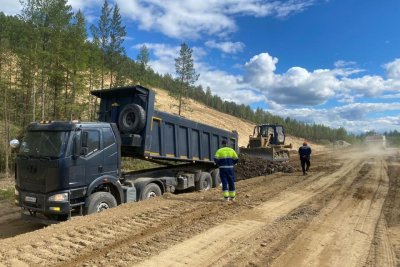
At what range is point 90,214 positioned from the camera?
7.98 metres

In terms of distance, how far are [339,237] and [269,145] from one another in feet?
59.6

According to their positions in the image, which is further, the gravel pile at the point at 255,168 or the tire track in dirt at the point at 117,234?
the gravel pile at the point at 255,168

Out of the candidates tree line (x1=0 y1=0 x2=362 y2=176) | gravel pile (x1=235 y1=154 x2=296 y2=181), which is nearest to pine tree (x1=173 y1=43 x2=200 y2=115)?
tree line (x1=0 y1=0 x2=362 y2=176)

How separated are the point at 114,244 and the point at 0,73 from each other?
2195 centimetres

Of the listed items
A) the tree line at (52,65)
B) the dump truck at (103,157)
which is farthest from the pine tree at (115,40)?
the dump truck at (103,157)

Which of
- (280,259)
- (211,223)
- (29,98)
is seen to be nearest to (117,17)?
(29,98)

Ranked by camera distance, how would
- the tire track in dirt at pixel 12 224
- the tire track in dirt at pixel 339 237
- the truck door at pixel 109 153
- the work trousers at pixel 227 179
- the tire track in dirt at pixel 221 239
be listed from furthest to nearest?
1. the work trousers at pixel 227 179
2. the truck door at pixel 109 153
3. the tire track in dirt at pixel 12 224
4. the tire track in dirt at pixel 339 237
5. the tire track in dirt at pixel 221 239

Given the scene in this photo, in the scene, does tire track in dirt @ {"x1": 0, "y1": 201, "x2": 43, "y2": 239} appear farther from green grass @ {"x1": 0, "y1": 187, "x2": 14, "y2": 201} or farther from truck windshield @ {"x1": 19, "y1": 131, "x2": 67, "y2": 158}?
truck windshield @ {"x1": 19, "y1": 131, "x2": 67, "y2": 158}

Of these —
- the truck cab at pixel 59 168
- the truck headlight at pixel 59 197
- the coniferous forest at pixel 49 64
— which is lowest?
the truck headlight at pixel 59 197

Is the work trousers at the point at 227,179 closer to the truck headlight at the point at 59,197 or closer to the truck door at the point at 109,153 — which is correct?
the truck door at the point at 109,153

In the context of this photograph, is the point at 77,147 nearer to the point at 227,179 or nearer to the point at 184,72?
the point at 227,179

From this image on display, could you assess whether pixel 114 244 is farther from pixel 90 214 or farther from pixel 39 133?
pixel 39 133

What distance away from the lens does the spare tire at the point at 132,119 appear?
987cm

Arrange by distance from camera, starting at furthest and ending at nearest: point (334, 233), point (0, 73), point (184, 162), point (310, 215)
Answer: point (0, 73) → point (184, 162) → point (310, 215) → point (334, 233)
